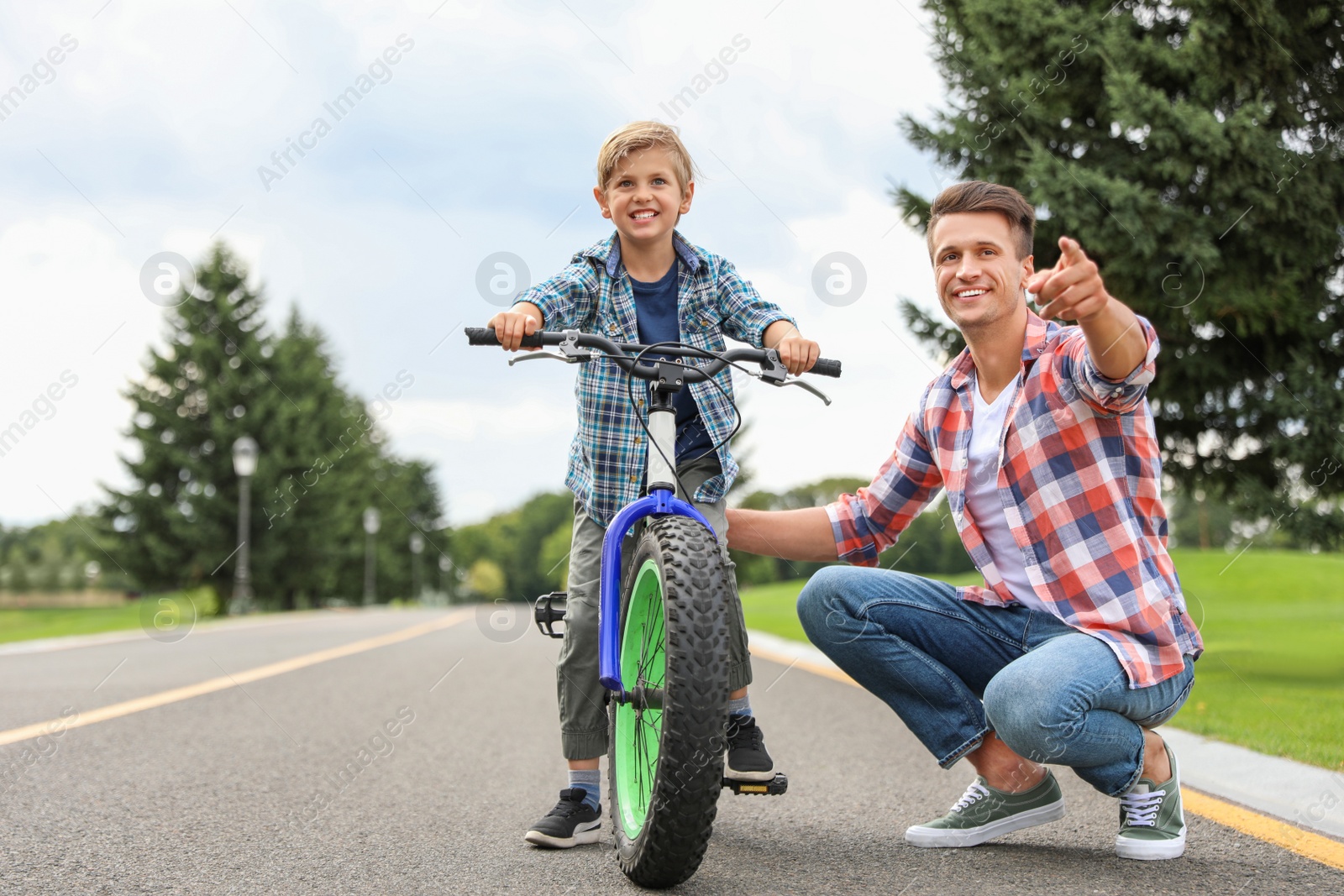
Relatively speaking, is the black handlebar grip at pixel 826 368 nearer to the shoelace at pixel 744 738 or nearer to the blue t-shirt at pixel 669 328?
the blue t-shirt at pixel 669 328

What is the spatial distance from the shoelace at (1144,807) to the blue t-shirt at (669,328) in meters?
1.43

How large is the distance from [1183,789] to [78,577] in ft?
179

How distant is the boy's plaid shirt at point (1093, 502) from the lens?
2746mm

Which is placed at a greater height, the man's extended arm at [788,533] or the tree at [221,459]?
the tree at [221,459]

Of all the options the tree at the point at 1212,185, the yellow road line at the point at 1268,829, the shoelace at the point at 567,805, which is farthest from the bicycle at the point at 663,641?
the tree at the point at 1212,185

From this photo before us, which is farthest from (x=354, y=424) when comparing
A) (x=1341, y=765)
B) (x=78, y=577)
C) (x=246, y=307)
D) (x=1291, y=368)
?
(x=1341, y=765)

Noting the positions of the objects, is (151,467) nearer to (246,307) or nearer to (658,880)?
(246,307)

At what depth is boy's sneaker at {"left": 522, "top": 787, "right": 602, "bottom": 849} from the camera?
3098mm

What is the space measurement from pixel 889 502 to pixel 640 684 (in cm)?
101

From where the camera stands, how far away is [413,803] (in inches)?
149

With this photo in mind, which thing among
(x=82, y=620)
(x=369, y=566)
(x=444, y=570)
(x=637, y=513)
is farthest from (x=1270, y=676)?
(x=444, y=570)

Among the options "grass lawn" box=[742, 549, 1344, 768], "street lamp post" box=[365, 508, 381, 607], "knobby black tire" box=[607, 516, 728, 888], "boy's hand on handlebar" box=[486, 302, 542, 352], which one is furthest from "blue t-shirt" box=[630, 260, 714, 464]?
"street lamp post" box=[365, 508, 381, 607]

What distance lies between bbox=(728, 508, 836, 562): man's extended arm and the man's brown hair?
0.90 metres

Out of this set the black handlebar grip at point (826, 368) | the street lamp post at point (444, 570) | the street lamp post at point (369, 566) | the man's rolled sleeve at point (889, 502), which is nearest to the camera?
the black handlebar grip at point (826, 368)
